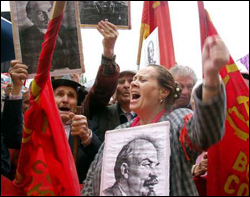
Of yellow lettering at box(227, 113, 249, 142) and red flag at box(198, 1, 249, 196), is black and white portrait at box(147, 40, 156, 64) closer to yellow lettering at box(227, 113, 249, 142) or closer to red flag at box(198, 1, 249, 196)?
red flag at box(198, 1, 249, 196)

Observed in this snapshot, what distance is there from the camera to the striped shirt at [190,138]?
1.68 m

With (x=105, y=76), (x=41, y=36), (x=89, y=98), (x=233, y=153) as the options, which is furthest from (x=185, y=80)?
(x=41, y=36)

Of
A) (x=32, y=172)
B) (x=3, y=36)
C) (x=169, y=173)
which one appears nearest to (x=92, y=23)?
(x=3, y=36)

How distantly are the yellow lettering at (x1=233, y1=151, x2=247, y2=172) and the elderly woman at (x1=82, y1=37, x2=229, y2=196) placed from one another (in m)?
0.48

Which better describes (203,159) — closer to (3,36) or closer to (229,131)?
(229,131)

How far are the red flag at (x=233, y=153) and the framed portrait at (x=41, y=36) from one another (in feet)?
2.81

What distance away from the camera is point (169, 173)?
1931mm

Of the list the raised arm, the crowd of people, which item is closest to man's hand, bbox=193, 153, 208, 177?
the crowd of people

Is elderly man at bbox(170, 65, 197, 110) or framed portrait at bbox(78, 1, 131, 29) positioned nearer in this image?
framed portrait at bbox(78, 1, 131, 29)

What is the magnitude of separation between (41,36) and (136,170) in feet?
3.53

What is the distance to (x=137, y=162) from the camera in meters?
1.98

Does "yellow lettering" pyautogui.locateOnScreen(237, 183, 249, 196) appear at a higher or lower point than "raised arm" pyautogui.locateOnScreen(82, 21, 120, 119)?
lower

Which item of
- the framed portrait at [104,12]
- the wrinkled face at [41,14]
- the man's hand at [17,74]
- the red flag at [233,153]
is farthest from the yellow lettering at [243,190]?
the wrinkled face at [41,14]

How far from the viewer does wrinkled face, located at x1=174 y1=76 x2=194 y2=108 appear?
3229mm
